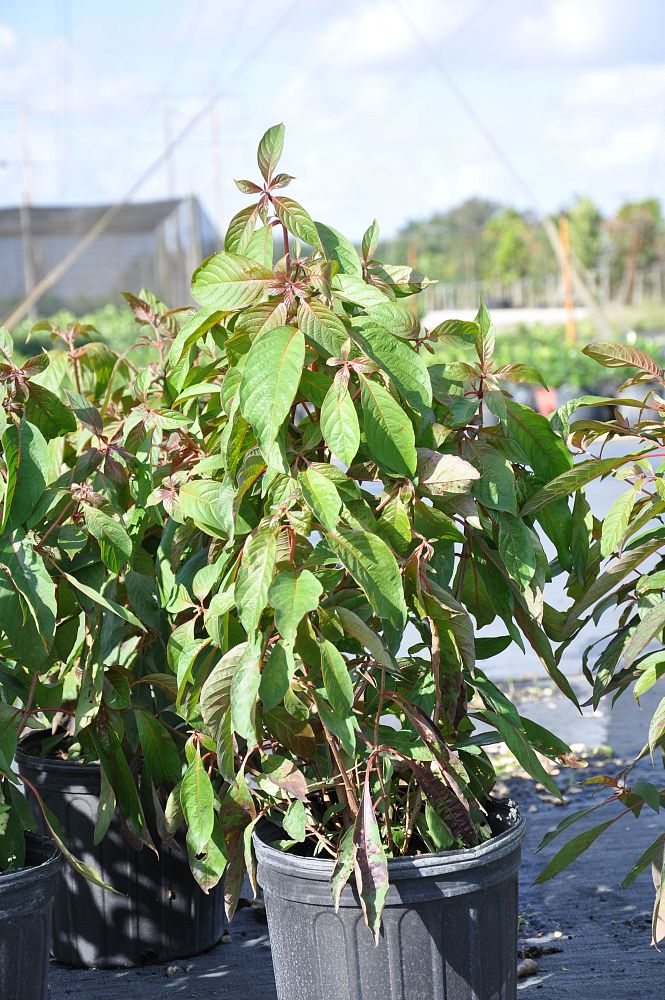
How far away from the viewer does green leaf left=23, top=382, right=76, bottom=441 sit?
1.60 m

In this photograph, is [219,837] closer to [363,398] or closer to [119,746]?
[119,746]

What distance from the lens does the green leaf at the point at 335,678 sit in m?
1.29

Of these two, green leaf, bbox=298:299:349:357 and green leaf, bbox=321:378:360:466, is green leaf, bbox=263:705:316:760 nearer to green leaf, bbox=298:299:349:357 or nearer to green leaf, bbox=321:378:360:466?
green leaf, bbox=321:378:360:466

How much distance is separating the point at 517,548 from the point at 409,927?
1.75 ft

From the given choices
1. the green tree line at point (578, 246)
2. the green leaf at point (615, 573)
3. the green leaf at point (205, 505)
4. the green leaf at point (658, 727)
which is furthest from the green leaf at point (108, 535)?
the green tree line at point (578, 246)

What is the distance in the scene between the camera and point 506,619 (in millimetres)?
1546

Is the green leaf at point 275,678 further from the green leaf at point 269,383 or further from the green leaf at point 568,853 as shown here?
the green leaf at point 568,853

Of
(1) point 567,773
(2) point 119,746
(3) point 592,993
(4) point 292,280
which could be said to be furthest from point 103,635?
(1) point 567,773

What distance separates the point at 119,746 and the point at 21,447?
52 cm

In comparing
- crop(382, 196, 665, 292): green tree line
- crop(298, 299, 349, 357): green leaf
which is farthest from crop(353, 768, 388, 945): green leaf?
crop(382, 196, 665, 292): green tree line

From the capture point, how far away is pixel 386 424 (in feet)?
4.28

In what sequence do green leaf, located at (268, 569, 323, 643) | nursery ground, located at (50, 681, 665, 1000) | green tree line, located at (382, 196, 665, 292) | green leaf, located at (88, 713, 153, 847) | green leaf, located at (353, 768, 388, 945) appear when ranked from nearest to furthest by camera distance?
1. green leaf, located at (268, 569, 323, 643)
2. green leaf, located at (353, 768, 388, 945)
3. green leaf, located at (88, 713, 153, 847)
4. nursery ground, located at (50, 681, 665, 1000)
5. green tree line, located at (382, 196, 665, 292)

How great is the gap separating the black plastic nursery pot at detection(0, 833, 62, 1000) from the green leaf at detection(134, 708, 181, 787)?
209 mm

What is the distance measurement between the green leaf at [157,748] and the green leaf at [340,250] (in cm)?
79
